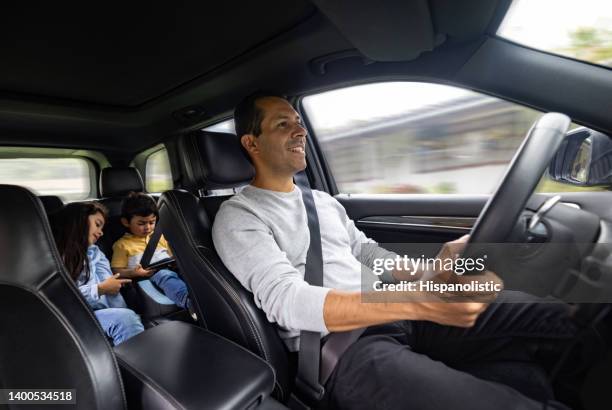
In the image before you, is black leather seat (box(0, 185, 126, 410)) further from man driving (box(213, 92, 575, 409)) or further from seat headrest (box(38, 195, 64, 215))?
seat headrest (box(38, 195, 64, 215))

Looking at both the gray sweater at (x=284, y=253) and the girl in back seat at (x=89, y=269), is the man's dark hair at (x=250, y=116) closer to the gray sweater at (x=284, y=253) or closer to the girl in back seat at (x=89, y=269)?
the gray sweater at (x=284, y=253)

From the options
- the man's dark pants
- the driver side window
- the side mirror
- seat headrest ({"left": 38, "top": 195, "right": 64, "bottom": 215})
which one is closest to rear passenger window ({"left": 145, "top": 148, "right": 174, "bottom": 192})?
seat headrest ({"left": 38, "top": 195, "right": 64, "bottom": 215})

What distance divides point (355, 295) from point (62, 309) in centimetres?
72

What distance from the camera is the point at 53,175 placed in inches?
114

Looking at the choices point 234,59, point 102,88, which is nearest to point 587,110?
point 234,59

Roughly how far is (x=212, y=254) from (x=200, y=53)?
125 cm

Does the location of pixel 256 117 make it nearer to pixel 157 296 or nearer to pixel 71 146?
pixel 157 296

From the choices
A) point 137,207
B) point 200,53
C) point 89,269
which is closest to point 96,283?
point 89,269

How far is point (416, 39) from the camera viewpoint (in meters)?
1.41

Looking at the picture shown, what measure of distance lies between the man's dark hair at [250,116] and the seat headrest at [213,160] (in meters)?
0.10

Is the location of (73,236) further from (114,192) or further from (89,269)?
(114,192)

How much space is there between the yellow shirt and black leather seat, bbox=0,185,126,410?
4.88ft

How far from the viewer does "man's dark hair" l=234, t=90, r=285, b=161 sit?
1529 mm

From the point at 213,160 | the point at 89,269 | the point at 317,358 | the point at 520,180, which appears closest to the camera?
the point at 520,180
